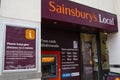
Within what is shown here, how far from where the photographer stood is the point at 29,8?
5.24m

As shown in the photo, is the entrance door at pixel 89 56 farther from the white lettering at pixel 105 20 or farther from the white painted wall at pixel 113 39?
the white lettering at pixel 105 20

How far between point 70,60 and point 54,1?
88.1 inches

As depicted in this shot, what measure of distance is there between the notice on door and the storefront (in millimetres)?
862

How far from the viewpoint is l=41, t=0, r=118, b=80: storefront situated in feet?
20.8

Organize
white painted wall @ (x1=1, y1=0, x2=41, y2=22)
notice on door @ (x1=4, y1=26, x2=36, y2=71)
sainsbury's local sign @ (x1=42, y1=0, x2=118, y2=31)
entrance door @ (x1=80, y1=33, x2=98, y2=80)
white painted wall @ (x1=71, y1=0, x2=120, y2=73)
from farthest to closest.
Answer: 1. white painted wall @ (x1=71, y1=0, x2=120, y2=73)
2. entrance door @ (x1=80, y1=33, x2=98, y2=80)
3. sainsbury's local sign @ (x1=42, y1=0, x2=118, y2=31)
4. white painted wall @ (x1=1, y1=0, x2=41, y2=22)
5. notice on door @ (x1=4, y1=26, x2=36, y2=71)

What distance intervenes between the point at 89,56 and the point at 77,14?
6.73 feet

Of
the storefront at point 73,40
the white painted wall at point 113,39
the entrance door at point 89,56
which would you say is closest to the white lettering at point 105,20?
the storefront at point 73,40

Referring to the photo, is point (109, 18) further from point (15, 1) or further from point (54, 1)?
point (15, 1)

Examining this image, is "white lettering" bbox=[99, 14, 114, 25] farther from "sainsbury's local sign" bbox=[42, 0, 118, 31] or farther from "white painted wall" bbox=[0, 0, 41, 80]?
"white painted wall" bbox=[0, 0, 41, 80]

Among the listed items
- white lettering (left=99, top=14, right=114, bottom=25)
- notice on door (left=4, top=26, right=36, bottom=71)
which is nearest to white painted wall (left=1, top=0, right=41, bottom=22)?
notice on door (left=4, top=26, right=36, bottom=71)

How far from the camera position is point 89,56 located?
812cm

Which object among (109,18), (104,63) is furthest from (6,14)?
(104,63)

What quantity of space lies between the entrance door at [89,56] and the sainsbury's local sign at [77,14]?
0.81 metres

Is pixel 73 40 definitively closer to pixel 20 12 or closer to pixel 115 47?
pixel 115 47
